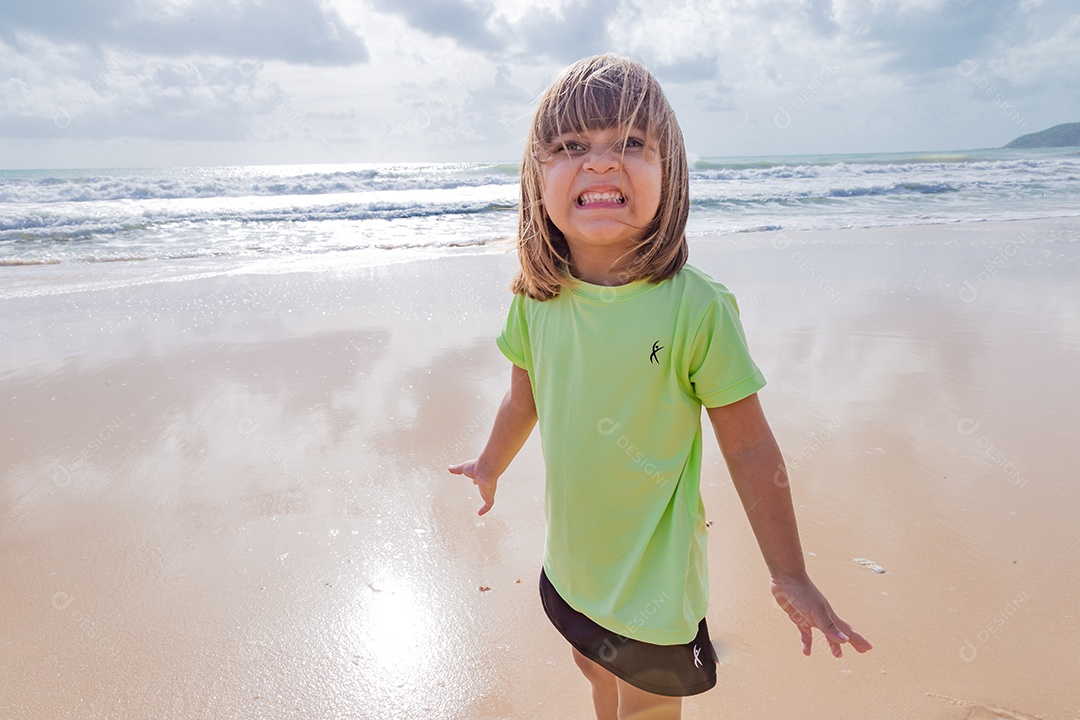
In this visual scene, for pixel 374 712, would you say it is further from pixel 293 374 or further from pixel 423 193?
pixel 423 193

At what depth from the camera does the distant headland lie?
184ft

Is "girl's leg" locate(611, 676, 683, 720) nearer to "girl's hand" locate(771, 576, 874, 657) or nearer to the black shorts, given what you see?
the black shorts

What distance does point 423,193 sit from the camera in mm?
23438

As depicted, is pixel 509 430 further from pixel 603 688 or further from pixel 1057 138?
pixel 1057 138

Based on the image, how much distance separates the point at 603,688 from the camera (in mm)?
1552

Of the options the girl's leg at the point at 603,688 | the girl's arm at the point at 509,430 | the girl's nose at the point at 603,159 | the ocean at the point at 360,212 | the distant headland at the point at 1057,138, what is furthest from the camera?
the distant headland at the point at 1057,138

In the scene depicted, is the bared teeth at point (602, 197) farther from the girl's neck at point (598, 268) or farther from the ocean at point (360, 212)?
the ocean at point (360, 212)

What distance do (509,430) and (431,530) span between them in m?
1.17

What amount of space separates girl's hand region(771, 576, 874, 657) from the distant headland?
67.4 meters

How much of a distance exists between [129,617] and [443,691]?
1117 millimetres

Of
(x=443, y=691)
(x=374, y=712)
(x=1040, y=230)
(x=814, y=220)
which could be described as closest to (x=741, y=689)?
(x=443, y=691)

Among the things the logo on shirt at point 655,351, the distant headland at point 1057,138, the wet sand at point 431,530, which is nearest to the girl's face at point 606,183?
the logo on shirt at point 655,351

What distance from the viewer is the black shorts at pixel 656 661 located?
130 centimetres

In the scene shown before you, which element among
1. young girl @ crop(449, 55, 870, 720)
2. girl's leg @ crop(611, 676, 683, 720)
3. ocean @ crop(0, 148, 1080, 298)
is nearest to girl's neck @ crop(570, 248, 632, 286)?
young girl @ crop(449, 55, 870, 720)
